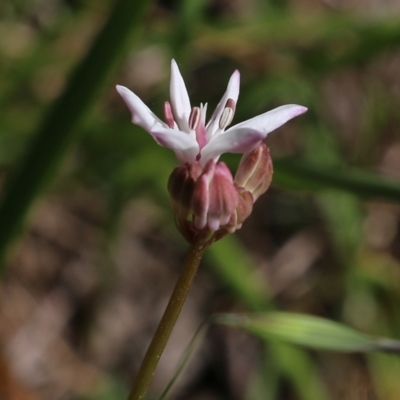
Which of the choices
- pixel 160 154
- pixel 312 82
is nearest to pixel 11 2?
pixel 160 154

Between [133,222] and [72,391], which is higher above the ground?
[133,222]

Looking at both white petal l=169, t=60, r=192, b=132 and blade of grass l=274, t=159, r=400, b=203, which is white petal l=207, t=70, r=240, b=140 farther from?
blade of grass l=274, t=159, r=400, b=203

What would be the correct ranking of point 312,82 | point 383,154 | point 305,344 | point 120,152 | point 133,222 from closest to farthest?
point 305,344, point 120,152, point 312,82, point 133,222, point 383,154

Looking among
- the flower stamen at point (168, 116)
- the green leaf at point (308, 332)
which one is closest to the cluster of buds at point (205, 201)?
the flower stamen at point (168, 116)

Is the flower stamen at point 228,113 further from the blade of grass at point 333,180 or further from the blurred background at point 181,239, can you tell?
the blurred background at point 181,239

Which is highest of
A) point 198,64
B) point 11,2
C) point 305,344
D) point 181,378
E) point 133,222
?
point 11,2

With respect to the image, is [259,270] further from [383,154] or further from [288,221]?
[383,154]

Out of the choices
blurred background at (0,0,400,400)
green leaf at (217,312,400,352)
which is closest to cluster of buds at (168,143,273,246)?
green leaf at (217,312,400,352)
